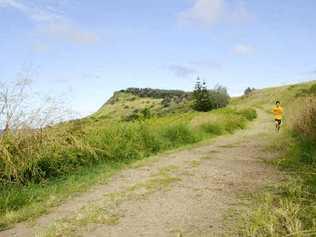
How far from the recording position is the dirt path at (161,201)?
20.3 feet

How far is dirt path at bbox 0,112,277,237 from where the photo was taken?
20.3ft

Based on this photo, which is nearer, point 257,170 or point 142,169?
point 257,170

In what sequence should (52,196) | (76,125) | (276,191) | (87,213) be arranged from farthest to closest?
(76,125)
(52,196)
(276,191)
(87,213)

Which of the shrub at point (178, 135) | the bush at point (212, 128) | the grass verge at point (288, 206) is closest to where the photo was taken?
the grass verge at point (288, 206)

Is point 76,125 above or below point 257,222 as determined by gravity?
above

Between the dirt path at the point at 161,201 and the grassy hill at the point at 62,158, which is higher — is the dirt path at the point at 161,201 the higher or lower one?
the lower one

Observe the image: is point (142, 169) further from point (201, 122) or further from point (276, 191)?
point (201, 122)

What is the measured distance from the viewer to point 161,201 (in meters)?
7.70

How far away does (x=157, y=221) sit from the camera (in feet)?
21.2

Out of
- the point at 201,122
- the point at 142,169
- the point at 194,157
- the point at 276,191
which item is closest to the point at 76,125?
the point at 142,169

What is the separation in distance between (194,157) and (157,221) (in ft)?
22.2

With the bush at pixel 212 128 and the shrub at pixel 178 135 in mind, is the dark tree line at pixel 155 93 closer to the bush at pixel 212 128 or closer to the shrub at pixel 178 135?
the bush at pixel 212 128

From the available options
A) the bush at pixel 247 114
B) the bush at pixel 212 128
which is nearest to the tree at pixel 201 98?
the bush at pixel 247 114

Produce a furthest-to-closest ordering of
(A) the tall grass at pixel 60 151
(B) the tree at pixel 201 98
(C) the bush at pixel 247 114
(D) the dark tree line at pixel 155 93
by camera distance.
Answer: (D) the dark tree line at pixel 155 93, (B) the tree at pixel 201 98, (C) the bush at pixel 247 114, (A) the tall grass at pixel 60 151
